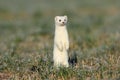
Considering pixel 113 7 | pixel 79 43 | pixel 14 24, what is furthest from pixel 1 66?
pixel 113 7

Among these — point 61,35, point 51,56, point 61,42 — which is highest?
point 61,35

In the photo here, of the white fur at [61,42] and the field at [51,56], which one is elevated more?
the white fur at [61,42]

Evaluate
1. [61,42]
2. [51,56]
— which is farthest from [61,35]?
[51,56]

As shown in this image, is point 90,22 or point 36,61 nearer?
point 36,61

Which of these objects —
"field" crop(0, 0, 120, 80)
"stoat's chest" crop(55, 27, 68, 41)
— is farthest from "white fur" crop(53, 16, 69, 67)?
"field" crop(0, 0, 120, 80)

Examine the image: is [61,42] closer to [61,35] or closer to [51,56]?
[61,35]

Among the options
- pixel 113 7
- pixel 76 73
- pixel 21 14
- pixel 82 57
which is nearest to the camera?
pixel 76 73

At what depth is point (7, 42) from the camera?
44.6ft

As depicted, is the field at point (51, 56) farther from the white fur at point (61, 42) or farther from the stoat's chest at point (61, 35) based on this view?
the stoat's chest at point (61, 35)

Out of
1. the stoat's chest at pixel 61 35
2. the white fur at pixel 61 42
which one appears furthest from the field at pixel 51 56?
the stoat's chest at pixel 61 35

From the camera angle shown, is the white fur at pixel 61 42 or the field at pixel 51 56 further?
the white fur at pixel 61 42

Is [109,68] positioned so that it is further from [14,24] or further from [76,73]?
[14,24]

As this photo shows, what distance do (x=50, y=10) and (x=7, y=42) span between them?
12273 mm

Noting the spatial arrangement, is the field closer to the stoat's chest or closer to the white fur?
the white fur
